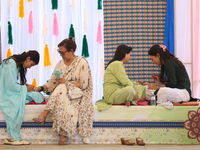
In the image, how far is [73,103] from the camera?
2768 mm

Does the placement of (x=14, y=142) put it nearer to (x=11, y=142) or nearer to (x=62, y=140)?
(x=11, y=142)

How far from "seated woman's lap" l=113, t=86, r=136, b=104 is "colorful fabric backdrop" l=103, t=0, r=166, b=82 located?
154 centimetres

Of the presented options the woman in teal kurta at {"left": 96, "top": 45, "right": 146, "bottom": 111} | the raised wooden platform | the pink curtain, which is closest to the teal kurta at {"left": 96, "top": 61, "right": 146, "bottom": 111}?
the woman in teal kurta at {"left": 96, "top": 45, "right": 146, "bottom": 111}

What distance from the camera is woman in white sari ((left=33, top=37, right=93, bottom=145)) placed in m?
2.63

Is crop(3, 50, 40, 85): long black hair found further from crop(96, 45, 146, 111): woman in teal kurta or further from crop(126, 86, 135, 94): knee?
crop(126, 86, 135, 94): knee

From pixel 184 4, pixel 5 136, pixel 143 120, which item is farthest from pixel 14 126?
pixel 184 4

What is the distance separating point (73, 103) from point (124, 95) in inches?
23.4

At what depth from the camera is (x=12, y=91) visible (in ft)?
9.26

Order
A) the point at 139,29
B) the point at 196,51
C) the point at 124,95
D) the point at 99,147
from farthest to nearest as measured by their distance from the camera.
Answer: the point at 139,29 < the point at 196,51 < the point at 124,95 < the point at 99,147

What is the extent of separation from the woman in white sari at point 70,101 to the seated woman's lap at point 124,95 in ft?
1.03

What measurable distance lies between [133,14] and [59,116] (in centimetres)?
256

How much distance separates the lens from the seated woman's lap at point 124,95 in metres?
2.84

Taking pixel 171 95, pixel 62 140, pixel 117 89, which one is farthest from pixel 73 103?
pixel 171 95

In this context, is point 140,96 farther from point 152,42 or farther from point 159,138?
point 152,42
